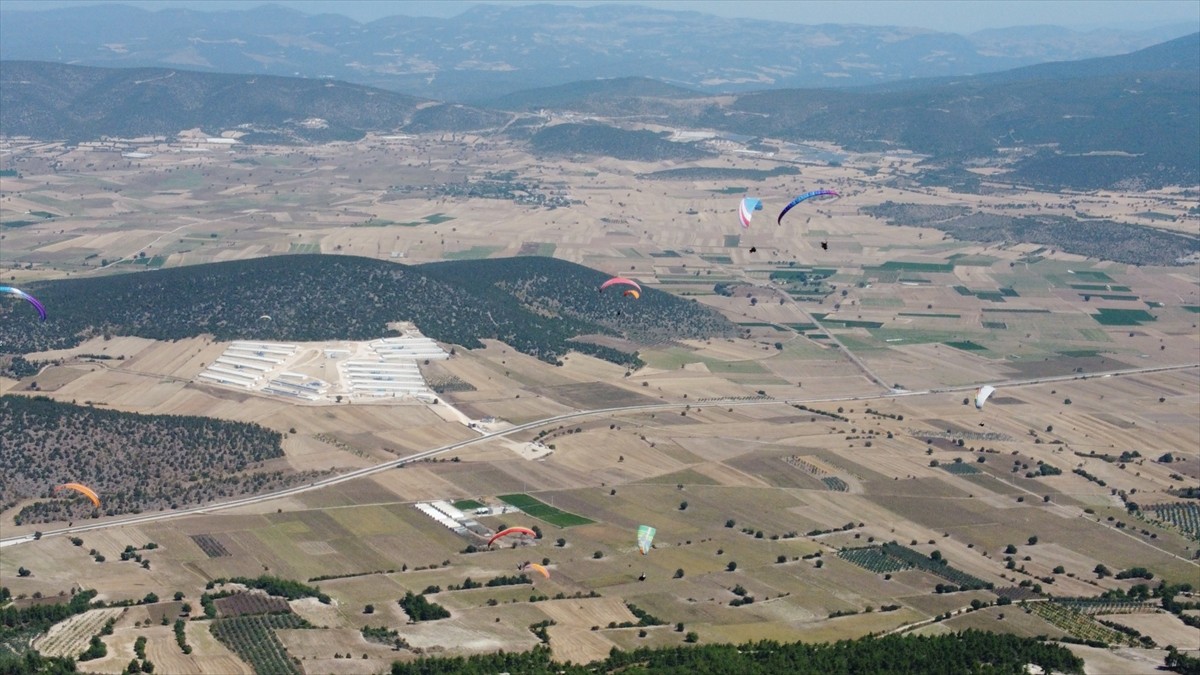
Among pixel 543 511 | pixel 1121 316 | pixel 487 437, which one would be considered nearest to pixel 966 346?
pixel 1121 316

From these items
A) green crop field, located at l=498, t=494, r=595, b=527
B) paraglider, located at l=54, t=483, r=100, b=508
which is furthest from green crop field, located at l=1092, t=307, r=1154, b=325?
paraglider, located at l=54, t=483, r=100, b=508

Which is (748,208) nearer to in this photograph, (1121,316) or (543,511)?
(543,511)

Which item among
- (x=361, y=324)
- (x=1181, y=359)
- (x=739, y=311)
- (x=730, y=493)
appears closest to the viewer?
(x=730, y=493)

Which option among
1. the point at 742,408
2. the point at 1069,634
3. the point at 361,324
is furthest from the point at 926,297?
the point at 1069,634

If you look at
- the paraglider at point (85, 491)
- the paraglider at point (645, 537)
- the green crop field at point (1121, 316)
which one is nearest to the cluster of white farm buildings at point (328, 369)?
the paraglider at point (85, 491)

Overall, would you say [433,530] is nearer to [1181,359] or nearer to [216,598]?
[216,598]

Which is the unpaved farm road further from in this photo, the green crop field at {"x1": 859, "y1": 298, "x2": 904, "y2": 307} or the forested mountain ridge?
the green crop field at {"x1": 859, "y1": 298, "x2": 904, "y2": 307}

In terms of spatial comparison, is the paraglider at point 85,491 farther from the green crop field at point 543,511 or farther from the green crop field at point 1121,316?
the green crop field at point 1121,316
